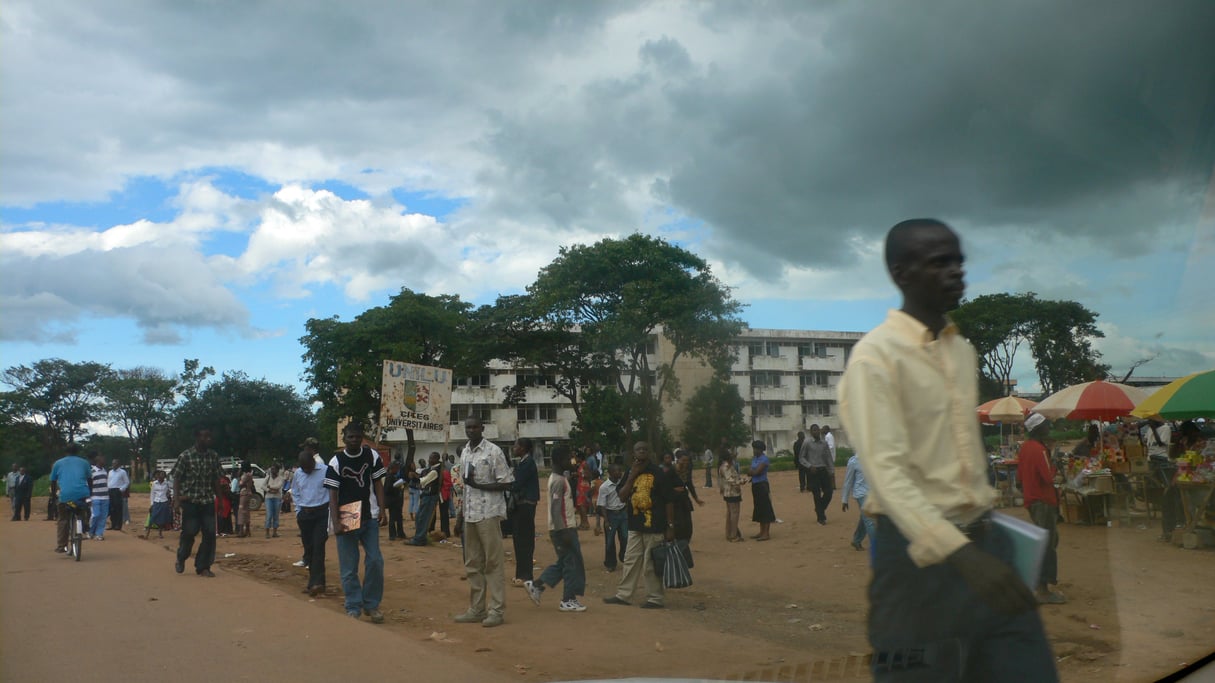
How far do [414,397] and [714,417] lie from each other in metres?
31.8

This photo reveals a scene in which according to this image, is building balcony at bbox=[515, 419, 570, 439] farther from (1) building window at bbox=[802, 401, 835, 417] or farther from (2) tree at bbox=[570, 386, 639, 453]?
(1) building window at bbox=[802, 401, 835, 417]

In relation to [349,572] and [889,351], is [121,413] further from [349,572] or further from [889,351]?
[889,351]

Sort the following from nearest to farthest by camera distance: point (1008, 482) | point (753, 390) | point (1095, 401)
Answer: point (1095, 401)
point (1008, 482)
point (753, 390)

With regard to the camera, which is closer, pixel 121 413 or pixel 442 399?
pixel 442 399

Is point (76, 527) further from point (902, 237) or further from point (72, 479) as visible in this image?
point (902, 237)

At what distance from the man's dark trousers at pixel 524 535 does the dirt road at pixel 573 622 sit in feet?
1.15

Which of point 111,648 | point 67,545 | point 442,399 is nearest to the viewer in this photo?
point 111,648

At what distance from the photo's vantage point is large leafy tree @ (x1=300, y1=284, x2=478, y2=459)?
135 ft

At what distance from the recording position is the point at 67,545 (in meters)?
14.4

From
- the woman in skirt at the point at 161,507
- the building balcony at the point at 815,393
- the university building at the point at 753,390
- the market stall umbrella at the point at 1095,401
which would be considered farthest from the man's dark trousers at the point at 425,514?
the building balcony at the point at 815,393

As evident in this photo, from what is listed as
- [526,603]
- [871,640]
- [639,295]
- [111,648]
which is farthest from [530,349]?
[871,640]

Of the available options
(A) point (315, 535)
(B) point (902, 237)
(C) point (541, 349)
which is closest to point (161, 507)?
(A) point (315, 535)

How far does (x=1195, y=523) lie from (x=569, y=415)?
51105mm

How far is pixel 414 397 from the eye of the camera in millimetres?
13039
